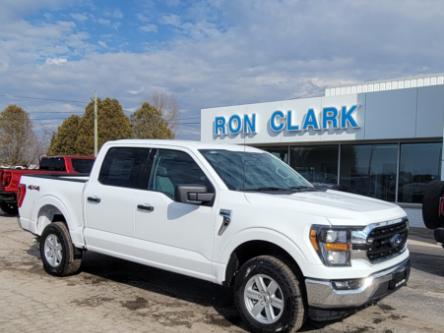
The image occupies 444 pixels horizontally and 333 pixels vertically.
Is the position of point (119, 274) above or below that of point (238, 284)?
below

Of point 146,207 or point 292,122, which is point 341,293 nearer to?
point 146,207

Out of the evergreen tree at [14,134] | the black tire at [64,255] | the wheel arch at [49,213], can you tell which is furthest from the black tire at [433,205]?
the evergreen tree at [14,134]

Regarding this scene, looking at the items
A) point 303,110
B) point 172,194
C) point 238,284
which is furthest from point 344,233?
point 303,110

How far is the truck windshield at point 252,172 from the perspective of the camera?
17.3 ft

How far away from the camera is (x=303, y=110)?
16.8m

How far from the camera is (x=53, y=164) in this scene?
1497 centimetres

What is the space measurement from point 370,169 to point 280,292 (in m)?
12.5

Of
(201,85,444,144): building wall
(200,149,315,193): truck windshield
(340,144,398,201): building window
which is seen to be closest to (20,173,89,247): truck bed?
(200,149,315,193): truck windshield

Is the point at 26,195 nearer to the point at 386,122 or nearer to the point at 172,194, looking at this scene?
the point at 172,194

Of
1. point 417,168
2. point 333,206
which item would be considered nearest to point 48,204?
point 333,206

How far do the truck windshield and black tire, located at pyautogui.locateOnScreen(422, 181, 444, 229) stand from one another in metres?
2.48

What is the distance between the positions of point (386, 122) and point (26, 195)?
Result: 36.4 feet

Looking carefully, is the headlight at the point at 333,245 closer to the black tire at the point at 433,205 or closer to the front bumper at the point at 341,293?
the front bumper at the point at 341,293

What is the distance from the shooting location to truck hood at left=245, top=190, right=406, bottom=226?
439 cm
